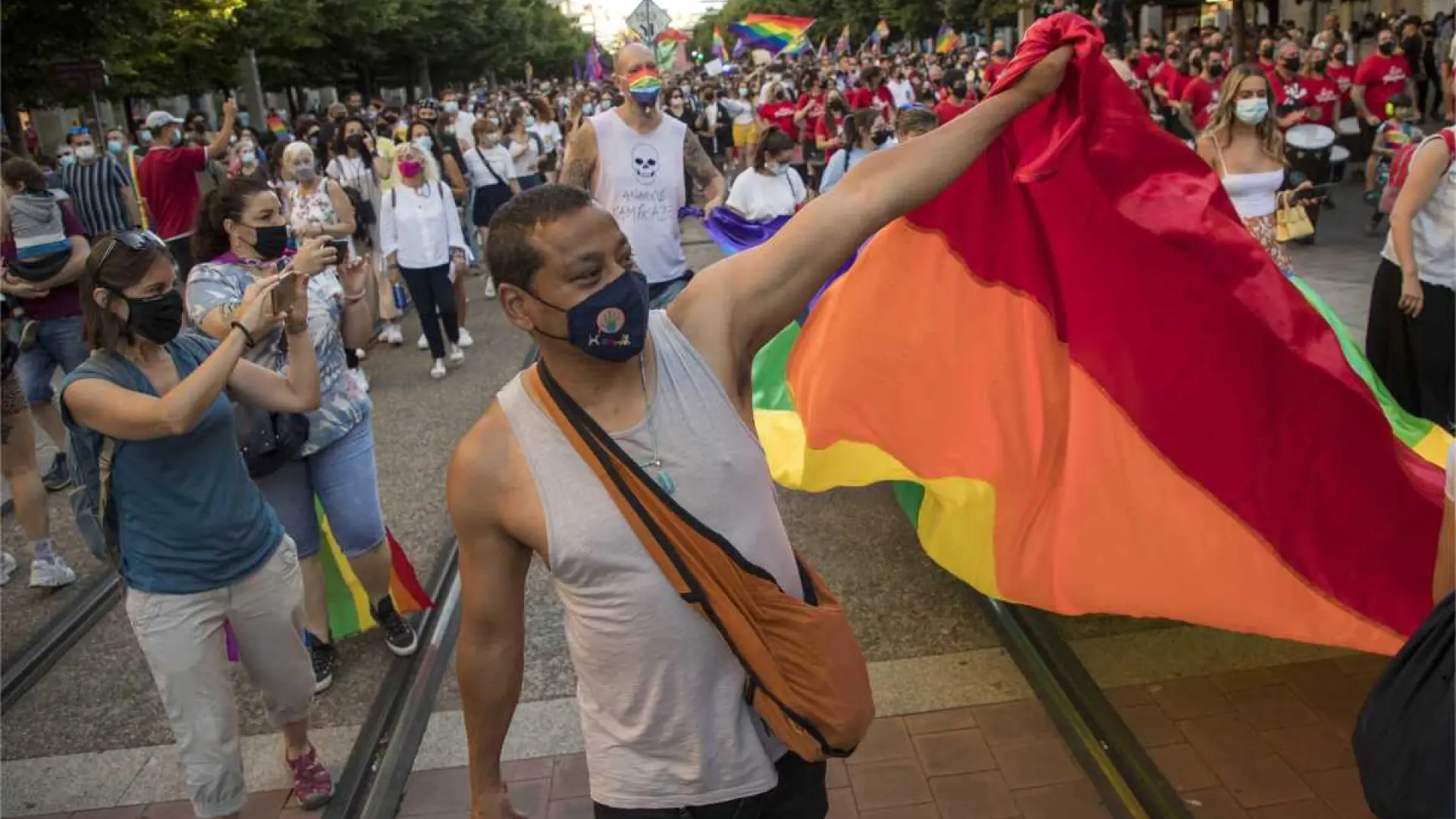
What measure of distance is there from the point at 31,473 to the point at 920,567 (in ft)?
13.8

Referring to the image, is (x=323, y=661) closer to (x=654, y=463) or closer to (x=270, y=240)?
(x=270, y=240)

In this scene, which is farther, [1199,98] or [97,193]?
[1199,98]

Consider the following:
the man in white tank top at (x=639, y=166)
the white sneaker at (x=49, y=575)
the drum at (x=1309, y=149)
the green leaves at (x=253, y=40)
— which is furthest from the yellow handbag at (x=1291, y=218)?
the green leaves at (x=253, y=40)

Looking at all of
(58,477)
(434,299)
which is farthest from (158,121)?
(58,477)

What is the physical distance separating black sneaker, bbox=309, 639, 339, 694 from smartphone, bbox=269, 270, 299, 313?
1870mm

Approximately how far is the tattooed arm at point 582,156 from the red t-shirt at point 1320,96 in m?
10.3

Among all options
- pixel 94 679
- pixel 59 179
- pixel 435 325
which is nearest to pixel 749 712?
pixel 94 679

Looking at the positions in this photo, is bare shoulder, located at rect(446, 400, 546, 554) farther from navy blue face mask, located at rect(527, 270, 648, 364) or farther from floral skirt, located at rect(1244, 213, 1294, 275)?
floral skirt, located at rect(1244, 213, 1294, 275)

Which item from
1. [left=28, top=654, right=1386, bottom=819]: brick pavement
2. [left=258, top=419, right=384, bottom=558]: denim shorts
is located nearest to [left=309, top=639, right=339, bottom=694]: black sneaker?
[left=258, top=419, right=384, bottom=558]: denim shorts

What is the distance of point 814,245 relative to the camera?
2346mm

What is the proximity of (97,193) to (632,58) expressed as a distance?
564 cm

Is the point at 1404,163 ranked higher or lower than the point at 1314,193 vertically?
higher

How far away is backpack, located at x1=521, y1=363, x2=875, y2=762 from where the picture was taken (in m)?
2.05

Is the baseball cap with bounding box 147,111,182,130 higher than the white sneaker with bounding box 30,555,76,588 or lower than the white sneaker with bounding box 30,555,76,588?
higher
